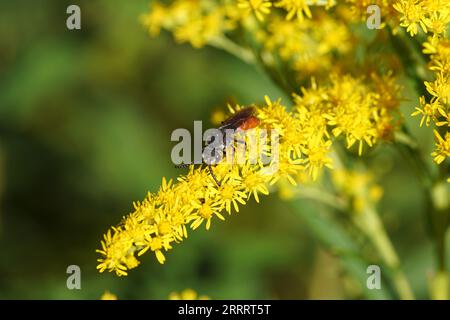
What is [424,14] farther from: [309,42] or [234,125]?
[309,42]

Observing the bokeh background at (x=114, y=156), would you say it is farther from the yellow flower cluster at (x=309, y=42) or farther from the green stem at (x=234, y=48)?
the yellow flower cluster at (x=309, y=42)

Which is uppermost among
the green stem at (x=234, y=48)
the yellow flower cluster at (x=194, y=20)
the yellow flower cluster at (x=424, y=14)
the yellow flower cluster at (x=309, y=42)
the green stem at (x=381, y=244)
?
the yellow flower cluster at (x=194, y=20)

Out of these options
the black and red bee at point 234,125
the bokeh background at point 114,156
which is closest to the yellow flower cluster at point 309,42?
the black and red bee at point 234,125

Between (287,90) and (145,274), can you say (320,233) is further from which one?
(145,274)

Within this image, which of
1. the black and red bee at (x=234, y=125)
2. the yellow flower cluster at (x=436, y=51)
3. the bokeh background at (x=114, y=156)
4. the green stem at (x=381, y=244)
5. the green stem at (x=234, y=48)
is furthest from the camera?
the bokeh background at (x=114, y=156)

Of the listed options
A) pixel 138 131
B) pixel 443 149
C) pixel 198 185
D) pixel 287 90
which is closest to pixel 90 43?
pixel 138 131

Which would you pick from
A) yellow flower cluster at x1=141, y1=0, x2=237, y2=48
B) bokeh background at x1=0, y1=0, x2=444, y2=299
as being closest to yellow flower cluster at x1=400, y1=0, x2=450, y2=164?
yellow flower cluster at x1=141, y1=0, x2=237, y2=48

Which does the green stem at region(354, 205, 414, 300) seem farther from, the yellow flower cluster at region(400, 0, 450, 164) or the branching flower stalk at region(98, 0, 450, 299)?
the yellow flower cluster at region(400, 0, 450, 164)
